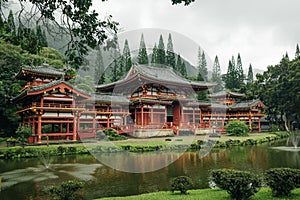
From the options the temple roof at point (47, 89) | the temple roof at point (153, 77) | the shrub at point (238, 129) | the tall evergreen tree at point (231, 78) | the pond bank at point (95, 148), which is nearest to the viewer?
the pond bank at point (95, 148)

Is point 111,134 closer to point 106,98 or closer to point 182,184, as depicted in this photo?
point 106,98

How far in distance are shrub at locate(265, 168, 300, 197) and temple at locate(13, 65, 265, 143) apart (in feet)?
62.2

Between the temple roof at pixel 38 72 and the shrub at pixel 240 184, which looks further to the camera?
the temple roof at pixel 38 72

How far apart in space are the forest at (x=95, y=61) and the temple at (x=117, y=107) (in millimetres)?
2285

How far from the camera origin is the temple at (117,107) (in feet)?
77.9

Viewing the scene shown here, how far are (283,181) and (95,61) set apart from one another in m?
38.5

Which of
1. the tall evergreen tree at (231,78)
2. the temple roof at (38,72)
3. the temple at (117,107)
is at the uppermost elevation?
the tall evergreen tree at (231,78)

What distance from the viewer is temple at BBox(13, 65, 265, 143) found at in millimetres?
23734

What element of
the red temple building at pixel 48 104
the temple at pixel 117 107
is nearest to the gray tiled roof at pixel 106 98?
the temple at pixel 117 107

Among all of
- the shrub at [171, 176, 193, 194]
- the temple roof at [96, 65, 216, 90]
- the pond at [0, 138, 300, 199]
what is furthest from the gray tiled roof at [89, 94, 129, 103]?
the shrub at [171, 176, 193, 194]

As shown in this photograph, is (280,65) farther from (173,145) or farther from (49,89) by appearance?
(49,89)

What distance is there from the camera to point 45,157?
1819cm

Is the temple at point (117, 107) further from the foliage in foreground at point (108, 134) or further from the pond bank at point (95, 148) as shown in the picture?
the pond bank at point (95, 148)

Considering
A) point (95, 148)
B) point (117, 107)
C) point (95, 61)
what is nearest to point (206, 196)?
point (95, 148)
